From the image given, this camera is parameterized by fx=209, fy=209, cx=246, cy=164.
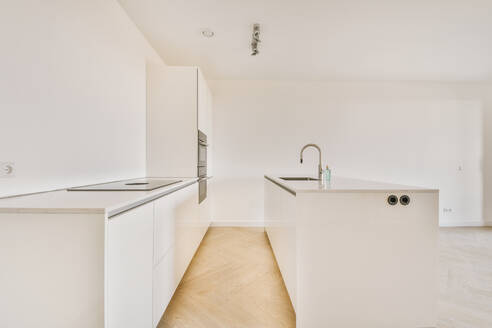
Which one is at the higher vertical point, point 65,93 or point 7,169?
point 65,93

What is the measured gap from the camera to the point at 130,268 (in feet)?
3.06

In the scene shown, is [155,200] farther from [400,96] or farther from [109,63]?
[400,96]

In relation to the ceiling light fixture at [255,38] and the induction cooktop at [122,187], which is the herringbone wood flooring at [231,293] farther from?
the ceiling light fixture at [255,38]

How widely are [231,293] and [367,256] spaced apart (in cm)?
108

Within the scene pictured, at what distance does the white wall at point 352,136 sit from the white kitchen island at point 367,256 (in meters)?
2.38

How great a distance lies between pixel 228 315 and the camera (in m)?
1.47

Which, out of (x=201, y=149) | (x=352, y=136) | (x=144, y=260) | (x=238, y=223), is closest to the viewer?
(x=144, y=260)

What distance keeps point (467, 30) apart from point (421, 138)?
1891mm

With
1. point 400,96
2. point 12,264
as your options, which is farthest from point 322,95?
point 12,264

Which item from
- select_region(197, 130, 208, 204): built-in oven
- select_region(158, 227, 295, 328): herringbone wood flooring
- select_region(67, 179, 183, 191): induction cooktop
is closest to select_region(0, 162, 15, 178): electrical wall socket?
select_region(67, 179, 183, 191): induction cooktop

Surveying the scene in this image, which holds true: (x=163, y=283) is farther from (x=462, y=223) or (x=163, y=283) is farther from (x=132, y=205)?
(x=462, y=223)

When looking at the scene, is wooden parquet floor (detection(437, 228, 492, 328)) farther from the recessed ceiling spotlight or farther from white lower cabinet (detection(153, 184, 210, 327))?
the recessed ceiling spotlight

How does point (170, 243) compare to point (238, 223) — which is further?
point (238, 223)

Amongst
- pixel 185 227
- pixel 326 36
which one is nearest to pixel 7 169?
pixel 185 227
